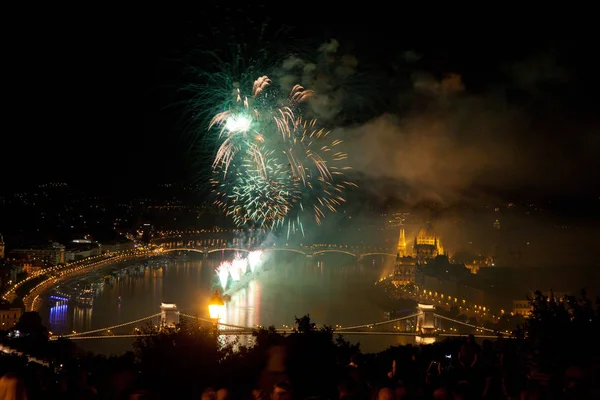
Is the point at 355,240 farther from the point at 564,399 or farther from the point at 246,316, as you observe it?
the point at 564,399

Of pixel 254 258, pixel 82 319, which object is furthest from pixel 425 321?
pixel 254 258

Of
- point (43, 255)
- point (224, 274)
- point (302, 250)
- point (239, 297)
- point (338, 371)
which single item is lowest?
point (239, 297)

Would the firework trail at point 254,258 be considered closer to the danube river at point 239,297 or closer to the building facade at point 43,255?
the danube river at point 239,297

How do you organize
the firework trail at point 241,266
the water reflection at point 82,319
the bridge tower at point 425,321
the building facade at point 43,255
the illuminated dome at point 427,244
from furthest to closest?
the illuminated dome at point 427,244 → the building facade at point 43,255 → the firework trail at point 241,266 → the water reflection at point 82,319 → the bridge tower at point 425,321

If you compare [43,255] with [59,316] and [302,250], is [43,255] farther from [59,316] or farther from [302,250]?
[302,250]

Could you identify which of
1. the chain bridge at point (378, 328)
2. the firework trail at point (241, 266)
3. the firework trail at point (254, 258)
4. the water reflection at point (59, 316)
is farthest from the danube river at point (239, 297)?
the firework trail at point (241, 266)

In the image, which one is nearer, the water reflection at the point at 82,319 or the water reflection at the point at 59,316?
the water reflection at the point at 82,319

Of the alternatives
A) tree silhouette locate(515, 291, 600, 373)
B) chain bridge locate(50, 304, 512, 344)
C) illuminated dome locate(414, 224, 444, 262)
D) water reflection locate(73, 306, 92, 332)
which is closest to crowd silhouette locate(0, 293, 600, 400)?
tree silhouette locate(515, 291, 600, 373)

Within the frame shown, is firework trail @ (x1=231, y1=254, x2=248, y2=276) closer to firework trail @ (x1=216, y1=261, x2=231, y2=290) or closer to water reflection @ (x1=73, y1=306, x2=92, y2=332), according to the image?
firework trail @ (x1=216, y1=261, x2=231, y2=290)

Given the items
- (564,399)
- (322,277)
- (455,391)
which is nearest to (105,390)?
(455,391)
